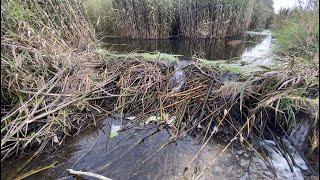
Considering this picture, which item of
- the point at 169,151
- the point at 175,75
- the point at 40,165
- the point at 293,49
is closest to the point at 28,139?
the point at 40,165

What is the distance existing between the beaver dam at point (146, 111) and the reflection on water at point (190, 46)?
2088mm

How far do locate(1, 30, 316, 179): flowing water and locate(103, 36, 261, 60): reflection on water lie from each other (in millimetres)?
3331

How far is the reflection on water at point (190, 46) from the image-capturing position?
700 cm

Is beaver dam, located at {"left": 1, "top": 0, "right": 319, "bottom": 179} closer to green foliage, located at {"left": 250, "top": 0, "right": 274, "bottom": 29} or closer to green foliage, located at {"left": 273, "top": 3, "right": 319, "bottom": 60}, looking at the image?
green foliage, located at {"left": 273, "top": 3, "right": 319, "bottom": 60}

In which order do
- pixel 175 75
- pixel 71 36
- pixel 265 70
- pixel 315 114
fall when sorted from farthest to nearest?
pixel 71 36 < pixel 175 75 < pixel 265 70 < pixel 315 114

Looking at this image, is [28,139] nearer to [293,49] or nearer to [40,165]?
[40,165]

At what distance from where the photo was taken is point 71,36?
5.30m

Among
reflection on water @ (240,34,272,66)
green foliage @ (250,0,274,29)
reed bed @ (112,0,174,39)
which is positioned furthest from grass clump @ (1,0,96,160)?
green foliage @ (250,0,274,29)

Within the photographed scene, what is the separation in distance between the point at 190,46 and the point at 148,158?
500cm

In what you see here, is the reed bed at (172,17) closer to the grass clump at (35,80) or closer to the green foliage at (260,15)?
the green foliage at (260,15)

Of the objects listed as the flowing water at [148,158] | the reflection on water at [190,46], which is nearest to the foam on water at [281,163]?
the flowing water at [148,158]

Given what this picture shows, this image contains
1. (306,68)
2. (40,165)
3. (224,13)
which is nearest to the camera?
(40,165)

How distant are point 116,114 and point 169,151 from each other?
3.50ft

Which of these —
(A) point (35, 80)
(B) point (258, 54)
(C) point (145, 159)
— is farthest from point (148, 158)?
(B) point (258, 54)
